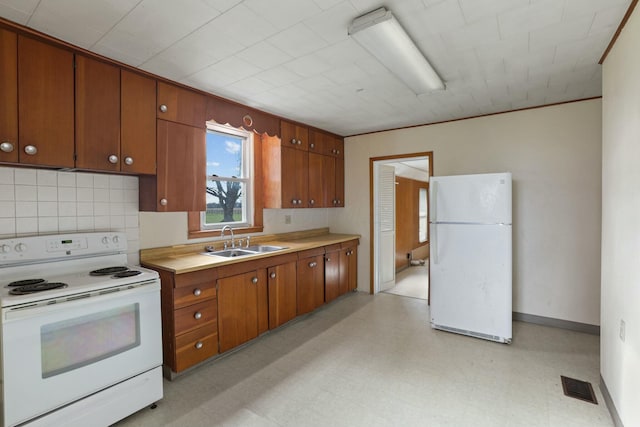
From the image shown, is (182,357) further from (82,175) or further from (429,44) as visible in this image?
(429,44)

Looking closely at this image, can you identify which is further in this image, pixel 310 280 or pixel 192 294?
pixel 310 280

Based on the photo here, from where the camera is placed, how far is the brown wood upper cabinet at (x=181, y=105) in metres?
2.48

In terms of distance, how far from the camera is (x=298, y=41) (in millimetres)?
1958

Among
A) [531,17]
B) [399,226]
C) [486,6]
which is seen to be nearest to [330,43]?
[486,6]

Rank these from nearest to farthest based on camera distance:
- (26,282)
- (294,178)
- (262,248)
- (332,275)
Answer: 1. (26,282)
2. (262,248)
3. (294,178)
4. (332,275)

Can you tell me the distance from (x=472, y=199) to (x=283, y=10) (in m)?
2.41

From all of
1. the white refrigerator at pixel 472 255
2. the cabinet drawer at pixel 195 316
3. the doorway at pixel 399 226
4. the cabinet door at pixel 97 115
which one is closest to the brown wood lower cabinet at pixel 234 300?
the cabinet drawer at pixel 195 316

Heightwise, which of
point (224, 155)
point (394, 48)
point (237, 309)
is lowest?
point (237, 309)

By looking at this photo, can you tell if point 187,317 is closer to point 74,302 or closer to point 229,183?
point 74,302

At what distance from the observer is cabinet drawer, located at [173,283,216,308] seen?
7.51 ft

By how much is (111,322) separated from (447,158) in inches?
149

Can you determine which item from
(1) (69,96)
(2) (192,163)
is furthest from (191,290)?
(1) (69,96)

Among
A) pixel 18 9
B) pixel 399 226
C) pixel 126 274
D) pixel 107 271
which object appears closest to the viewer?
pixel 18 9

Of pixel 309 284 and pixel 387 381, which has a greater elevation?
pixel 309 284
